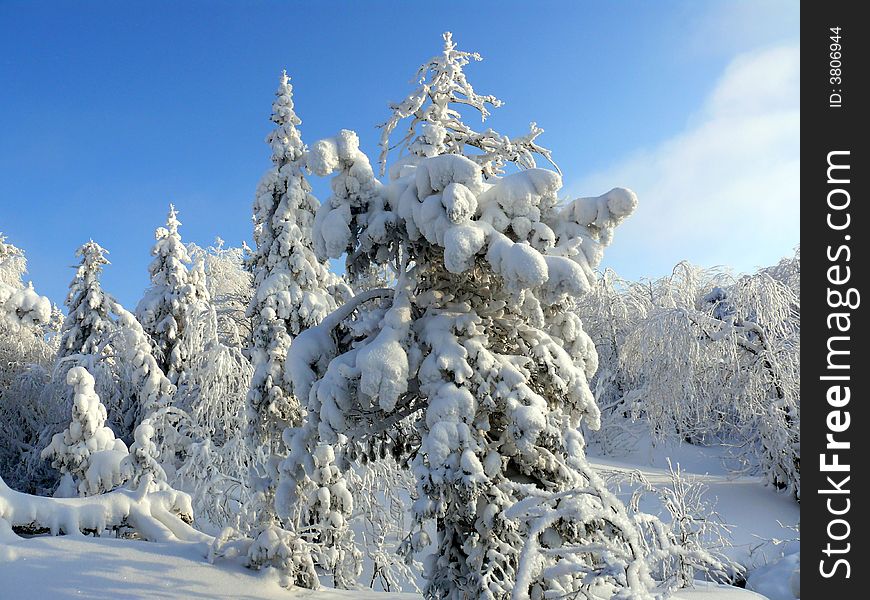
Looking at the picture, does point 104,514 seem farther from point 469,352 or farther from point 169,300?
point 169,300

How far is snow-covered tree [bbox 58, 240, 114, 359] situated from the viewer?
68.5ft

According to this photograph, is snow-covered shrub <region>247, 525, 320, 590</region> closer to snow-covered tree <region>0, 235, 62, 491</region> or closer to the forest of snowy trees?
the forest of snowy trees

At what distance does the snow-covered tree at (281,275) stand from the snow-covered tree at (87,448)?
202 inches

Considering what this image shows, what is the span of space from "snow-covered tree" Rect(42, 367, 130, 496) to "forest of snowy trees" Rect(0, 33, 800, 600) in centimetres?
7

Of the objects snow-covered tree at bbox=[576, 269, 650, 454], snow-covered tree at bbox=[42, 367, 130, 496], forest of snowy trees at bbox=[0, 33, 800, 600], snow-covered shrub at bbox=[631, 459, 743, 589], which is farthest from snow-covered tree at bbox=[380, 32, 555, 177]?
snow-covered tree at bbox=[576, 269, 650, 454]

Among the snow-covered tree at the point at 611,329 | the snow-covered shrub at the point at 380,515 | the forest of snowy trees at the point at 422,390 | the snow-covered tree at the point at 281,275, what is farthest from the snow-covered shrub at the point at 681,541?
the snow-covered tree at the point at 611,329

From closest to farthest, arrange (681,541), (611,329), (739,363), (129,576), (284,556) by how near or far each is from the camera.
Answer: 1. (129,576)
2. (284,556)
3. (681,541)
4. (739,363)
5. (611,329)

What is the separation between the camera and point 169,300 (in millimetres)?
21469

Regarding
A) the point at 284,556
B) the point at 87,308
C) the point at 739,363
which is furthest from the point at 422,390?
the point at 87,308

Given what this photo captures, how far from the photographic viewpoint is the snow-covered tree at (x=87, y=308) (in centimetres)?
2089

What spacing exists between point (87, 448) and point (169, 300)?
758 centimetres

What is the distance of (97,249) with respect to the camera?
21297 mm

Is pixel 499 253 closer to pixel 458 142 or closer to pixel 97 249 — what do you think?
pixel 458 142
